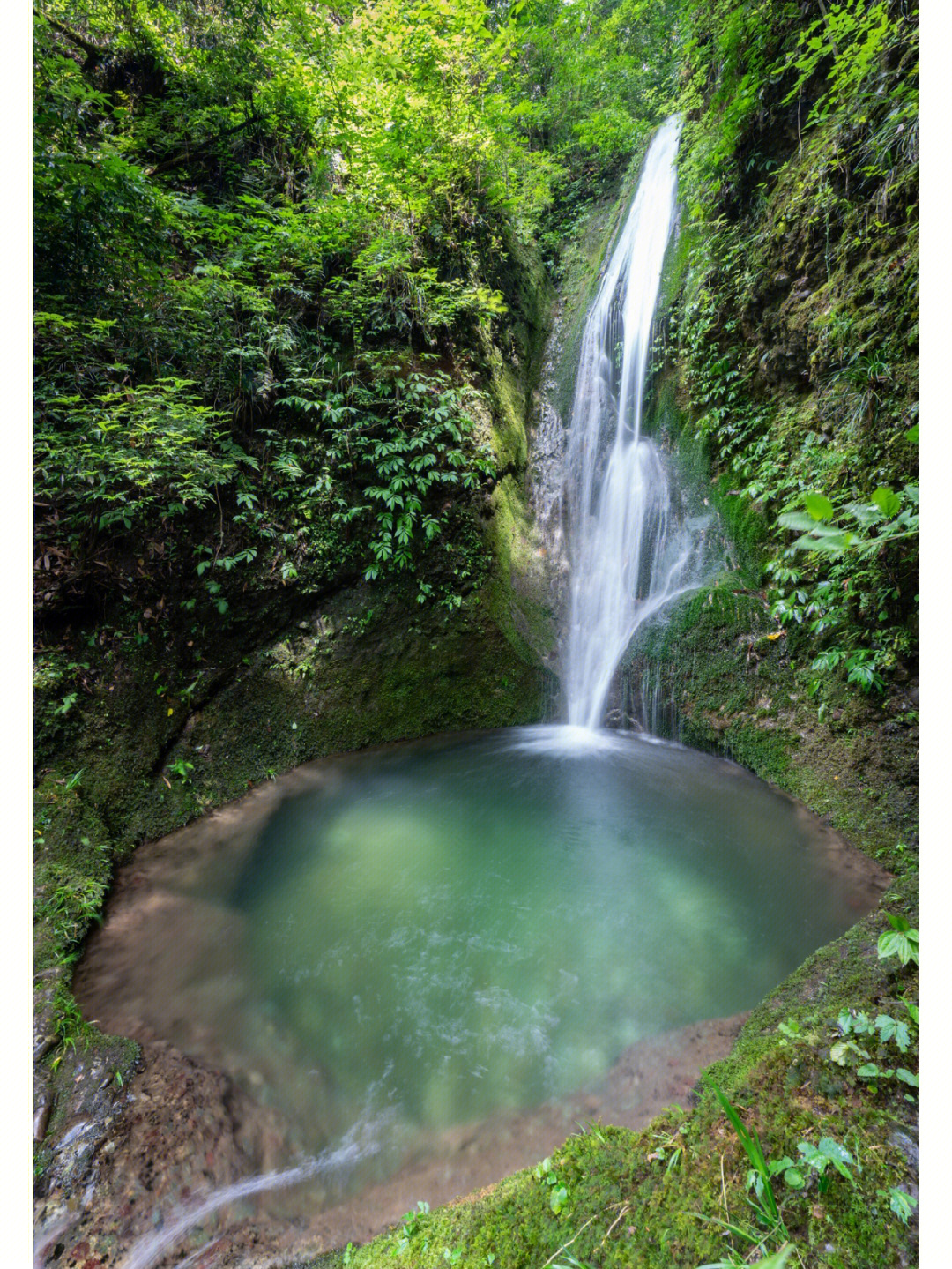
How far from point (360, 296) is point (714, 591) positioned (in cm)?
550

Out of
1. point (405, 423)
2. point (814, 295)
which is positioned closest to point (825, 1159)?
point (814, 295)

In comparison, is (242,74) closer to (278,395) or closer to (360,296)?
(360,296)

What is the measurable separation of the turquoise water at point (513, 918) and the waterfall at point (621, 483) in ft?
5.83

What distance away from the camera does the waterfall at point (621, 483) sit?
20.6ft

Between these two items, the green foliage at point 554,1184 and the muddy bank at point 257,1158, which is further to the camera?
the muddy bank at point 257,1158

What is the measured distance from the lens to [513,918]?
11.5ft

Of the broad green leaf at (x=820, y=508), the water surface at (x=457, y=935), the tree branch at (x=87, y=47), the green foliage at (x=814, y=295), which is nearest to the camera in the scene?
the broad green leaf at (x=820, y=508)

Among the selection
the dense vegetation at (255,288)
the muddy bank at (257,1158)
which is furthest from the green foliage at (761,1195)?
the dense vegetation at (255,288)

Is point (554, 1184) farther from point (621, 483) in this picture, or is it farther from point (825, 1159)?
point (621, 483)

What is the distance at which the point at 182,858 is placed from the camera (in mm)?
4062

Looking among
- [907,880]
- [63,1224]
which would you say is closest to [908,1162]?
[907,880]

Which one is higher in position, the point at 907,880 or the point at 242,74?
the point at 242,74

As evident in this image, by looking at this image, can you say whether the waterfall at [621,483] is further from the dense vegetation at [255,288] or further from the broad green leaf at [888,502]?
the broad green leaf at [888,502]

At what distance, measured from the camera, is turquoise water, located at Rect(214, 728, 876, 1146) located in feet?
8.59
